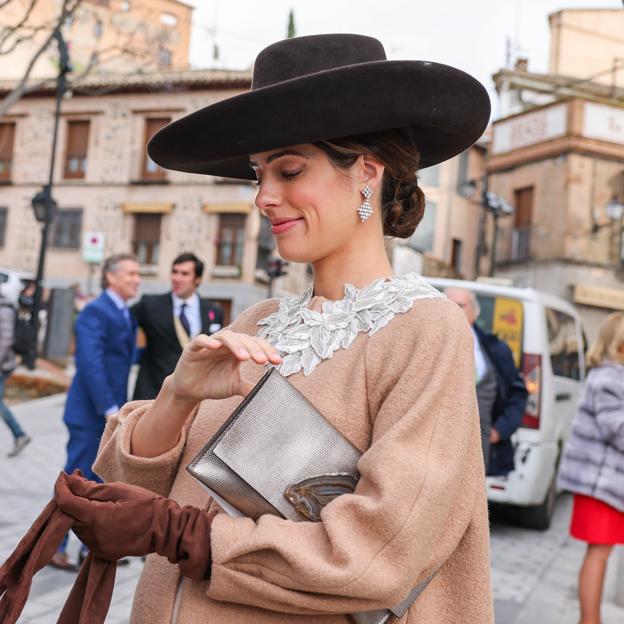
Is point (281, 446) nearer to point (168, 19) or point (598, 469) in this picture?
point (598, 469)

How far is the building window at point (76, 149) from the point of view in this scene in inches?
1223

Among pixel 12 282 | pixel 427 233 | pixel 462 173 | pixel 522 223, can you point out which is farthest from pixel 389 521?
pixel 462 173

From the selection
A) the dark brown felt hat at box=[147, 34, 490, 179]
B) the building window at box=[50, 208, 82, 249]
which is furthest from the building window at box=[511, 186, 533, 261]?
the dark brown felt hat at box=[147, 34, 490, 179]

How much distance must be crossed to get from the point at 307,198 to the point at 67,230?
99.5ft

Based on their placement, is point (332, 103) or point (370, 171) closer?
point (332, 103)

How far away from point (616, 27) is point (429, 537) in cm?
3599

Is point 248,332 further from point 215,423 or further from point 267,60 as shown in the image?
point 267,60

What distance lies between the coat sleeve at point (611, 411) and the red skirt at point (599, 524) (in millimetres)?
327

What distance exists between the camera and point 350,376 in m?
1.47

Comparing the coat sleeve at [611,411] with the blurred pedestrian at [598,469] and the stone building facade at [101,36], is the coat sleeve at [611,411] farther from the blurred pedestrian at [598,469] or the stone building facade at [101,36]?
the stone building facade at [101,36]

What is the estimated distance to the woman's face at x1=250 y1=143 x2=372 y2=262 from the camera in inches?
60.4

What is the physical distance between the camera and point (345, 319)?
1554mm

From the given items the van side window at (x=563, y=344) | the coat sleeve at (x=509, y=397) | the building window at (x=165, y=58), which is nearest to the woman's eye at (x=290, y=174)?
the coat sleeve at (x=509, y=397)

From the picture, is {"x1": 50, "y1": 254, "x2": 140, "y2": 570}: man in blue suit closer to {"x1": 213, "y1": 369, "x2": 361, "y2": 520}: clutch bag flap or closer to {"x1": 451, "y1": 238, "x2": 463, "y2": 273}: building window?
{"x1": 213, "y1": 369, "x2": 361, "y2": 520}: clutch bag flap
